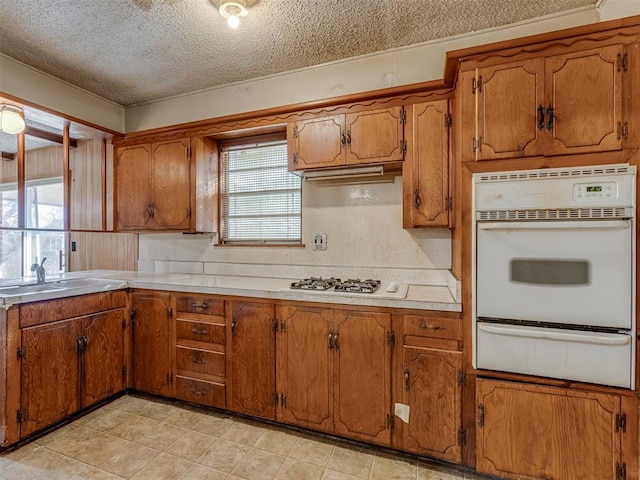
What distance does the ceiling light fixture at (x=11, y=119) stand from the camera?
2.29 m

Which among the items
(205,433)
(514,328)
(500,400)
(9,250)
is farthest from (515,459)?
(9,250)

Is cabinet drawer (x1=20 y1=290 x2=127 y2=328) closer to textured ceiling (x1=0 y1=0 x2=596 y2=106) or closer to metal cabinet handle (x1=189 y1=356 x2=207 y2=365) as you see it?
metal cabinet handle (x1=189 y1=356 x2=207 y2=365)

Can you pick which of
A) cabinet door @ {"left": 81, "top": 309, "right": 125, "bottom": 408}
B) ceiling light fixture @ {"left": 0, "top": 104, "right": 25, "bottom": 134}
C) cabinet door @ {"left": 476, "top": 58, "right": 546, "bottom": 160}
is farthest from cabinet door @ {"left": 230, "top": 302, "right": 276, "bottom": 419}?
ceiling light fixture @ {"left": 0, "top": 104, "right": 25, "bottom": 134}

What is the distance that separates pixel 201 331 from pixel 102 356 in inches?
31.7

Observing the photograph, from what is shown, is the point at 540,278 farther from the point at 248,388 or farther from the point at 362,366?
the point at 248,388

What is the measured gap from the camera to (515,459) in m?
1.60

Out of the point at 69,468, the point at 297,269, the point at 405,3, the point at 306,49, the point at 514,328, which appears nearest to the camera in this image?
the point at 514,328

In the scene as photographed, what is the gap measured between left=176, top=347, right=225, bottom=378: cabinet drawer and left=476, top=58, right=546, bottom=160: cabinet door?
2137mm

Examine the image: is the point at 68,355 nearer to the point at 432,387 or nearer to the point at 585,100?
the point at 432,387

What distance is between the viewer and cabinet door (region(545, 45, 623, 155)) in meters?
1.47

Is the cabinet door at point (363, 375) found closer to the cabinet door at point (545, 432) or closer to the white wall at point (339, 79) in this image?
the cabinet door at point (545, 432)

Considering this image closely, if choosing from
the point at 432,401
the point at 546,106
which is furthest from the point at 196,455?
the point at 546,106

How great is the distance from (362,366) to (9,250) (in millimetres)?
3149

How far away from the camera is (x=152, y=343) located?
250 cm
